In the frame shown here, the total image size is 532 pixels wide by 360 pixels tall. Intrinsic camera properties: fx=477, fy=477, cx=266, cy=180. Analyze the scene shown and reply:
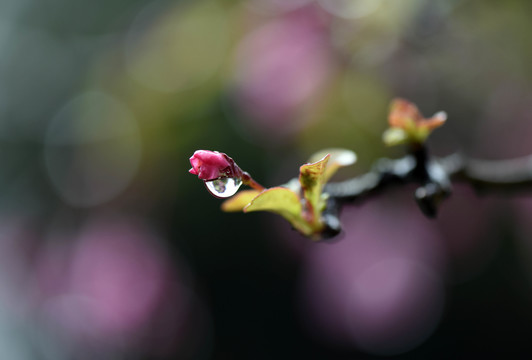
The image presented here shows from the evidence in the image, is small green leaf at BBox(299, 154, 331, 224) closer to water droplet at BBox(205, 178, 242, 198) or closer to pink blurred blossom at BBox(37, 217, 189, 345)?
water droplet at BBox(205, 178, 242, 198)

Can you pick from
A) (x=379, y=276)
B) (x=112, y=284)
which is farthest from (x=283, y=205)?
(x=112, y=284)

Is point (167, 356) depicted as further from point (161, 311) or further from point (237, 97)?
point (237, 97)

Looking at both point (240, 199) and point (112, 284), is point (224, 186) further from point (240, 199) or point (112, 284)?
point (112, 284)

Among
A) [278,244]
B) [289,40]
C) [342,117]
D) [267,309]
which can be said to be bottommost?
[267,309]

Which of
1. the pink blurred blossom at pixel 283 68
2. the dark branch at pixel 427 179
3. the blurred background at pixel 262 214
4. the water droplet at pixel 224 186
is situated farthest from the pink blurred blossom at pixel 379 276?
the water droplet at pixel 224 186

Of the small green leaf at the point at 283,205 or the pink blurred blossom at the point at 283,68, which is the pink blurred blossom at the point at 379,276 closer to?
the pink blurred blossom at the point at 283,68

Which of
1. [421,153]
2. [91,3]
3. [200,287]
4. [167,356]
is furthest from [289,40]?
[91,3]
